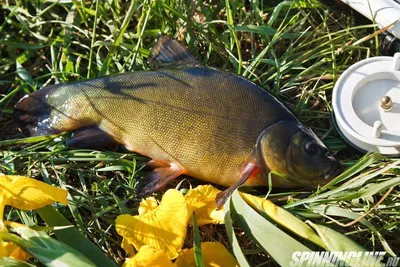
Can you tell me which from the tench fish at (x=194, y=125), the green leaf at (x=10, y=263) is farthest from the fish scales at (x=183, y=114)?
the green leaf at (x=10, y=263)

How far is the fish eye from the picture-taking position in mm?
3064

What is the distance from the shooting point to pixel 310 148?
3.07 m

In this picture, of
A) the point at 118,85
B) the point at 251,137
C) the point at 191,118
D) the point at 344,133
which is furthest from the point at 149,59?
the point at 344,133

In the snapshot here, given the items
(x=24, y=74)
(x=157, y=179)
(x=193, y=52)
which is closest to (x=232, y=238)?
(x=157, y=179)

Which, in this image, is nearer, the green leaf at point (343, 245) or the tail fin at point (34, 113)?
the green leaf at point (343, 245)

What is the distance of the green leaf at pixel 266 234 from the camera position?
2.58 metres

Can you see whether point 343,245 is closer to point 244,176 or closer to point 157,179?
point 244,176

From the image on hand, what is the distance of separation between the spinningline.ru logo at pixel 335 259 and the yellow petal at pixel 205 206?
466mm

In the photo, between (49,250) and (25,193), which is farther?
(25,193)

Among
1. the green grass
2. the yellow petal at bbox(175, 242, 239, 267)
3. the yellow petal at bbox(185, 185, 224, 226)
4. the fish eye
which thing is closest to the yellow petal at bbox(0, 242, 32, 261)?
the green grass

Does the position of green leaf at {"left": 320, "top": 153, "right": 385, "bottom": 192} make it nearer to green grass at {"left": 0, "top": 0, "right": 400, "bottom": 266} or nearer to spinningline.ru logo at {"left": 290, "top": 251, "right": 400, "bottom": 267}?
green grass at {"left": 0, "top": 0, "right": 400, "bottom": 266}

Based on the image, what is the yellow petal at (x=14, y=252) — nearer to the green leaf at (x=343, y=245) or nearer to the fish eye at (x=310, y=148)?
the green leaf at (x=343, y=245)

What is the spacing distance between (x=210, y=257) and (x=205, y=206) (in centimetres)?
25

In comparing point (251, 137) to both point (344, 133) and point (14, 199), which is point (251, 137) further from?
A: point (14, 199)
